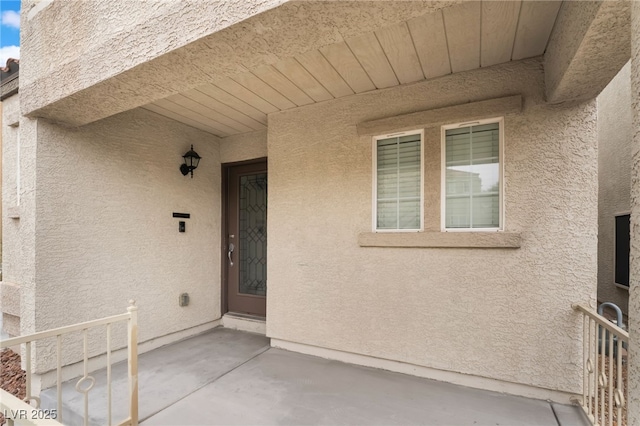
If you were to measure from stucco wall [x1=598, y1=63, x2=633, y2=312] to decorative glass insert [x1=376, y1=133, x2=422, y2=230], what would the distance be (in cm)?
448

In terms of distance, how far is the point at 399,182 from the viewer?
3285 mm

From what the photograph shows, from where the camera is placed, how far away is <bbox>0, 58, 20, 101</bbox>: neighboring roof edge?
3.46 meters

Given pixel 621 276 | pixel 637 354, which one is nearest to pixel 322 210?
pixel 637 354

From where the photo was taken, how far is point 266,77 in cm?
304

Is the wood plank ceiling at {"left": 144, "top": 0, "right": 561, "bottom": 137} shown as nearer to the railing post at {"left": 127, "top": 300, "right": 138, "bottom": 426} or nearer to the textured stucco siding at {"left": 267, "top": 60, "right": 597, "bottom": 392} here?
the textured stucco siding at {"left": 267, "top": 60, "right": 597, "bottom": 392}

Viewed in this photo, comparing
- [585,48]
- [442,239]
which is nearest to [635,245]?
[585,48]

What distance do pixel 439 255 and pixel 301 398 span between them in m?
1.89

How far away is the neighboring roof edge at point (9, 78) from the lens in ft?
11.4

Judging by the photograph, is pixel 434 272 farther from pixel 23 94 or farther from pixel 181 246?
pixel 23 94

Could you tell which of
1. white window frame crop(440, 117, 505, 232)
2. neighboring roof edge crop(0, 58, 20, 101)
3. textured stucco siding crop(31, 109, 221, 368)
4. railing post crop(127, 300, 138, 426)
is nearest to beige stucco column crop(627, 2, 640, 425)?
white window frame crop(440, 117, 505, 232)

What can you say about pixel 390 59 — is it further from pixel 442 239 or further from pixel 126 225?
pixel 126 225

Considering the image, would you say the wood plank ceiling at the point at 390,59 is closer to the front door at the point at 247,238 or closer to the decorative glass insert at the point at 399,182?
the decorative glass insert at the point at 399,182

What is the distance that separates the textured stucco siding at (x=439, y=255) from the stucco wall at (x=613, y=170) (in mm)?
3885

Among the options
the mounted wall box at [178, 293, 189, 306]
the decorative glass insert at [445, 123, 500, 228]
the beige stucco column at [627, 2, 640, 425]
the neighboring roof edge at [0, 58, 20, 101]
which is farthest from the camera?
the mounted wall box at [178, 293, 189, 306]
